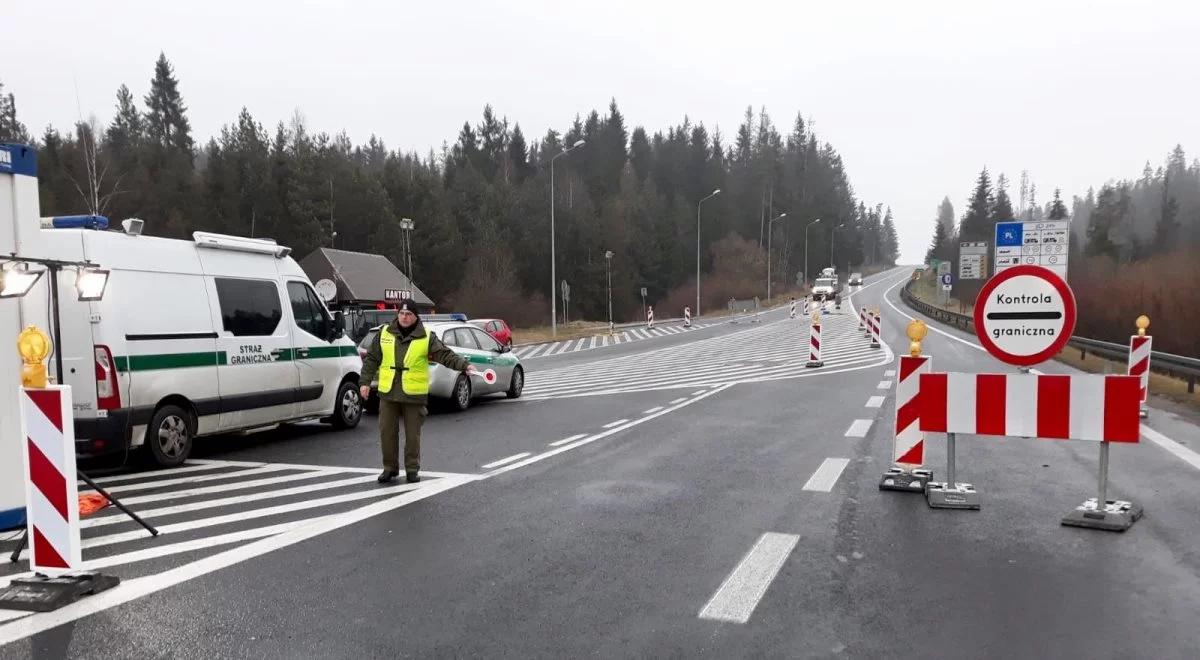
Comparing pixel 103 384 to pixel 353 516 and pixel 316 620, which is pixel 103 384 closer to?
pixel 353 516

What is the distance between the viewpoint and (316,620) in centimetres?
420

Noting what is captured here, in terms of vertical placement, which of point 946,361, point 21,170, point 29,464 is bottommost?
point 946,361

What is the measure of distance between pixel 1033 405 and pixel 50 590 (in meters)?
6.93

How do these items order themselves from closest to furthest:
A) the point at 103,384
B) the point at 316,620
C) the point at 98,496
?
the point at 316,620, the point at 98,496, the point at 103,384

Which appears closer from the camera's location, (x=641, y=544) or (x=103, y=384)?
(x=641, y=544)

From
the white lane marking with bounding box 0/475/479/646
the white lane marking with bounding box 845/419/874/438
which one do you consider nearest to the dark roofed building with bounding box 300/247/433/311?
the white lane marking with bounding box 845/419/874/438

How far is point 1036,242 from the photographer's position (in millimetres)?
20781

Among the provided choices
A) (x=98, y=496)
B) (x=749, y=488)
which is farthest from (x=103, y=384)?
(x=749, y=488)

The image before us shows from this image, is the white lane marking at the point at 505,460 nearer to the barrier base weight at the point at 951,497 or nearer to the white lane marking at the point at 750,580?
the white lane marking at the point at 750,580

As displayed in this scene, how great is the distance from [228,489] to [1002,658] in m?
6.62

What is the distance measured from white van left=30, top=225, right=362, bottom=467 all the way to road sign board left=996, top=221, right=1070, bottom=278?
1787 cm

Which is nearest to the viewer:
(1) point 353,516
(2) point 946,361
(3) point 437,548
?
(3) point 437,548

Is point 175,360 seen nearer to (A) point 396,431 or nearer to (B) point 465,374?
(A) point 396,431

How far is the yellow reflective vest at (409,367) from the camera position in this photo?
7.62m
